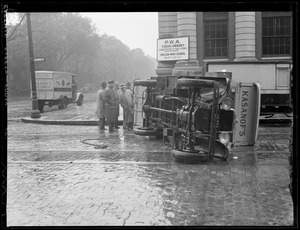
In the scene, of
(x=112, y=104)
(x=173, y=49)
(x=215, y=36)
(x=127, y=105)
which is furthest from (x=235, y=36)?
(x=112, y=104)

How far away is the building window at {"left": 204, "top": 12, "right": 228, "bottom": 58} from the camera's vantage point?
925 inches

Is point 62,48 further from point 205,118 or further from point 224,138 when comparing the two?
A: point 205,118

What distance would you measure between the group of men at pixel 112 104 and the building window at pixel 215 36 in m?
8.96

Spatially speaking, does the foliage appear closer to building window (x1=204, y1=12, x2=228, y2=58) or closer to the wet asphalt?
building window (x1=204, y1=12, x2=228, y2=58)

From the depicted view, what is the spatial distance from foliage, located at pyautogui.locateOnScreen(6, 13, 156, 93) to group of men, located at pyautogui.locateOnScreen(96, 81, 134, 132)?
2638cm

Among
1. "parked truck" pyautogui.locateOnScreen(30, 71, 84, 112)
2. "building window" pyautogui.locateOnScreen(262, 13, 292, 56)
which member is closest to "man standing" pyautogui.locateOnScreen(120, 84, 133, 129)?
"building window" pyautogui.locateOnScreen(262, 13, 292, 56)

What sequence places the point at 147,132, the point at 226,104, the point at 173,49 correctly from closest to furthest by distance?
the point at 226,104 < the point at 147,132 < the point at 173,49

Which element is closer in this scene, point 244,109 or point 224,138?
point 224,138

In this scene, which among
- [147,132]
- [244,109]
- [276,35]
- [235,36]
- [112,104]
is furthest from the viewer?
[235,36]

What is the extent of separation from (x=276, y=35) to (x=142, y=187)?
18.3 m

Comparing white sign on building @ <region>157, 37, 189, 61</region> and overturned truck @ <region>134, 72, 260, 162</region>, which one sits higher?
white sign on building @ <region>157, 37, 189, 61</region>

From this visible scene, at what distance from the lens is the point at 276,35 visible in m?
22.7

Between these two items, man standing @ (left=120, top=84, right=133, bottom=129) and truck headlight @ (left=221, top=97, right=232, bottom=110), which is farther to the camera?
man standing @ (left=120, top=84, right=133, bottom=129)
